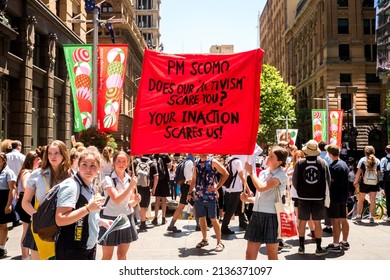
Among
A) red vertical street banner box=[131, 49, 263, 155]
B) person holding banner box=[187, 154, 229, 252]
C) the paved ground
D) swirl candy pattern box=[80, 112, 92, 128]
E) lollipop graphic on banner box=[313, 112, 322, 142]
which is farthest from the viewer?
lollipop graphic on banner box=[313, 112, 322, 142]

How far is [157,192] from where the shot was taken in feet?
36.2

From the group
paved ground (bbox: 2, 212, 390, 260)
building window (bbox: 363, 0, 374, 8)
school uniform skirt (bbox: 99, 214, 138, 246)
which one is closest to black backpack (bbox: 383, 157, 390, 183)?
paved ground (bbox: 2, 212, 390, 260)

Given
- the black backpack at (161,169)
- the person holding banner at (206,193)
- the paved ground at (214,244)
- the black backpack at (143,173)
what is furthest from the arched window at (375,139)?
the person holding banner at (206,193)

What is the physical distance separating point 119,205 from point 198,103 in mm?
1650

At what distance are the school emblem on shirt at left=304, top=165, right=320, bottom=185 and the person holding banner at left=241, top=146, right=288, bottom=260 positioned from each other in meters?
2.00

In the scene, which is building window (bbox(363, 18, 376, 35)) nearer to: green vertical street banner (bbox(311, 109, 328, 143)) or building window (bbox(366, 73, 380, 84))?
building window (bbox(366, 73, 380, 84))

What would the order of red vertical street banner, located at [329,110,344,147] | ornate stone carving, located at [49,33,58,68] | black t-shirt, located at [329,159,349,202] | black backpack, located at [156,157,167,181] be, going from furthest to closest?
1. red vertical street banner, located at [329,110,344,147]
2. ornate stone carving, located at [49,33,58,68]
3. black backpack, located at [156,157,167,181]
4. black t-shirt, located at [329,159,349,202]

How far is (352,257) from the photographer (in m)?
7.59

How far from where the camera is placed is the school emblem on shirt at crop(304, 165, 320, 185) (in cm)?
750

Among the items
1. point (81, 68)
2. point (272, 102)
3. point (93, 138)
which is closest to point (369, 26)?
point (272, 102)

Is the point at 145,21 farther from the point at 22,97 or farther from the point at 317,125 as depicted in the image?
the point at 22,97
